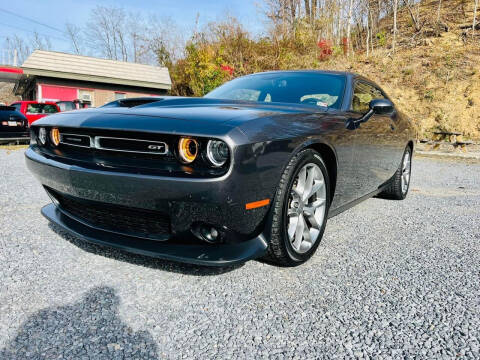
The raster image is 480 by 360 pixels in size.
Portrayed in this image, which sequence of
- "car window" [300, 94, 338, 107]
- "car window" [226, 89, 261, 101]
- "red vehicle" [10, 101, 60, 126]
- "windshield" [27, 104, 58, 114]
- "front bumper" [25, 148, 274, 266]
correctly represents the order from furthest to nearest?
"windshield" [27, 104, 58, 114] → "red vehicle" [10, 101, 60, 126] → "car window" [226, 89, 261, 101] → "car window" [300, 94, 338, 107] → "front bumper" [25, 148, 274, 266]

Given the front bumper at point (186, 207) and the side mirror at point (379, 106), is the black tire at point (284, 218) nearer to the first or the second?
the front bumper at point (186, 207)

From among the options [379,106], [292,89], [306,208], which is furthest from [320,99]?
[306,208]

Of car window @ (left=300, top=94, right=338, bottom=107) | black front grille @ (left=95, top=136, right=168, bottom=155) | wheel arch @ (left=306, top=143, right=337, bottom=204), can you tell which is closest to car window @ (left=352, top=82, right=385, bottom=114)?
car window @ (left=300, top=94, right=338, bottom=107)

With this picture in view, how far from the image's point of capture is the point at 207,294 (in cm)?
199

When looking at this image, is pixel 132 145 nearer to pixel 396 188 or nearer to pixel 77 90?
pixel 396 188

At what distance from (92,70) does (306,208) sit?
21.0m

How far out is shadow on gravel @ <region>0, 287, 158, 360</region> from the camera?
146 cm

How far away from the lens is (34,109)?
1261cm

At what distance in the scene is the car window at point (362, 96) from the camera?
127 inches

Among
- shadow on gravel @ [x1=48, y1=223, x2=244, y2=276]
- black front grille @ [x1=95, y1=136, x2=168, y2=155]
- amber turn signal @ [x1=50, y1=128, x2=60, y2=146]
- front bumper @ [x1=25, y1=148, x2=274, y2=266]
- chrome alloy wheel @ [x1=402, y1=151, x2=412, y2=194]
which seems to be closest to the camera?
front bumper @ [x1=25, y1=148, x2=274, y2=266]

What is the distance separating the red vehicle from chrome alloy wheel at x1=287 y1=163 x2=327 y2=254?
12.2 m

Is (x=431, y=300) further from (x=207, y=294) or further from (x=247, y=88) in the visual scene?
(x=247, y=88)

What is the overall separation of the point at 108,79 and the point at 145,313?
2117 cm

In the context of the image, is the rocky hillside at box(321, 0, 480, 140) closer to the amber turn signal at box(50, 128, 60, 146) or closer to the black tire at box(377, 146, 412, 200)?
the black tire at box(377, 146, 412, 200)
